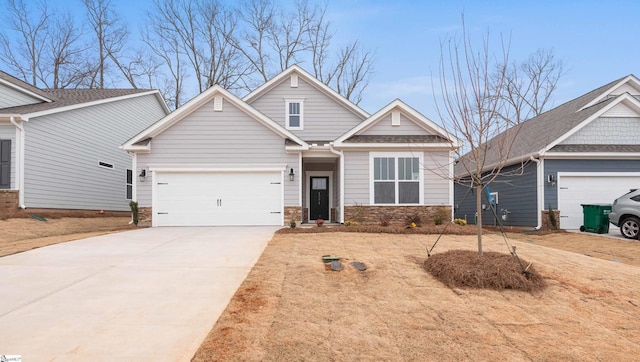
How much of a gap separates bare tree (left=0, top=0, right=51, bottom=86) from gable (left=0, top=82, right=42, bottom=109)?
42.7 feet

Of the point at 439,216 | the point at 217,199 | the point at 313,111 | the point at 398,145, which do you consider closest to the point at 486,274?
the point at 439,216

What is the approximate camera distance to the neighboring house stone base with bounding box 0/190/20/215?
1423 centimetres

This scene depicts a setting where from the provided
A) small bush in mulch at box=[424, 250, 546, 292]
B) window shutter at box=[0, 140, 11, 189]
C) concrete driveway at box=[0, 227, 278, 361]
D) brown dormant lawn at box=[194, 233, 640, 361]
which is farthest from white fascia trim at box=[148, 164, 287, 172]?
small bush in mulch at box=[424, 250, 546, 292]

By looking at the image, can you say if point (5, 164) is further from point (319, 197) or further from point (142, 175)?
point (319, 197)

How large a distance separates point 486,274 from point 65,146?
52.1 ft

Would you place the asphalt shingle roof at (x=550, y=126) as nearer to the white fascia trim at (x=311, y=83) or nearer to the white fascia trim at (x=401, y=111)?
the white fascia trim at (x=401, y=111)

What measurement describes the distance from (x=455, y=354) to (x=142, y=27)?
31.8m

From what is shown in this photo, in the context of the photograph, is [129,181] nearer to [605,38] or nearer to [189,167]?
[189,167]

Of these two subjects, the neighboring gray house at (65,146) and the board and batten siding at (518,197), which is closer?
the neighboring gray house at (65,146)

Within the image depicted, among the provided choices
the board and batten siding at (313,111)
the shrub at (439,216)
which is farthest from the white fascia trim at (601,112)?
the board and batten siding at (313,111)

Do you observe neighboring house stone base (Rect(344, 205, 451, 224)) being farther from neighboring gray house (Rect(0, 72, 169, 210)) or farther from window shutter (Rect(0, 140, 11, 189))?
window shutter (Rect(0, 140, 11, 189))

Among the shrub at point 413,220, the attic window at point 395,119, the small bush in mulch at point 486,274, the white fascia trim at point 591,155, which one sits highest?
the attic window at point 395,119

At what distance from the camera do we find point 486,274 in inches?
253

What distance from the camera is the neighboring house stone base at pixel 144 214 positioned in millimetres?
14844
